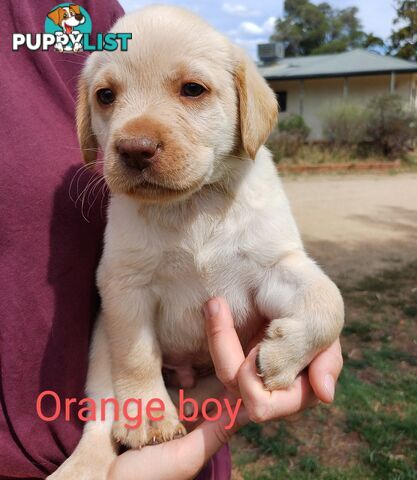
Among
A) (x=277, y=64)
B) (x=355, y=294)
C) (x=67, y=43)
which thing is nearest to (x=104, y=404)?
(x=67, y=43)

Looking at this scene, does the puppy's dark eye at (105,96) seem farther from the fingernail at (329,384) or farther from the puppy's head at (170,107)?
the fingernail at (329,384)

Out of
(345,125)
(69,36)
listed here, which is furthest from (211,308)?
(345,125)

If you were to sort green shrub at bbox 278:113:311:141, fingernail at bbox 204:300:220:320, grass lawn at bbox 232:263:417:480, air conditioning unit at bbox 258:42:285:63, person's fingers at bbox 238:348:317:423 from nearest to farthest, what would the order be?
person's fingers at bbox 238:348:317:423, fingernail at bbox 204:300:220:320, grass lawn at bbox 232:263:417:480, green shrub at bbox 278:113:311:141, air conditioning unit at bbox 258:42:285:63

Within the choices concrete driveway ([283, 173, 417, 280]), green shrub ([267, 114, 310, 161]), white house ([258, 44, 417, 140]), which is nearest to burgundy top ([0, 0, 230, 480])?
concrete driveway ([283, 173, 417, 280])

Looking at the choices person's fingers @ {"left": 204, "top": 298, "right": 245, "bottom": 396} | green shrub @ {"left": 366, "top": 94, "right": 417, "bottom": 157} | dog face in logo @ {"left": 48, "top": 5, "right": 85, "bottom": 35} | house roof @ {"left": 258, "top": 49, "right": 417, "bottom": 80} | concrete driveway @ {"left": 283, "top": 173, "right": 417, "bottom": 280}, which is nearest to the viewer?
person's fingers @ {"left": 204, "top": 298, "right": 245, "bottom": 396}

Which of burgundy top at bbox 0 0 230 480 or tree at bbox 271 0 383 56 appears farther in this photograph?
tree at bbox 271 0 383 56

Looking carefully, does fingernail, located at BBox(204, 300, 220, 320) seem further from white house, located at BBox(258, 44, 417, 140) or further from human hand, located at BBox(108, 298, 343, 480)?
white house, located at BBox(258, 44, 417, 140)

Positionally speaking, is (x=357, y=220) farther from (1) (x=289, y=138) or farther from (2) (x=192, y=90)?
(1) (x=289, y=138)

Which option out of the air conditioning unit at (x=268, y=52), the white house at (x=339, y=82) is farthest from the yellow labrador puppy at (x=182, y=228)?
the air conditioning unit at (x=268, y=52)
